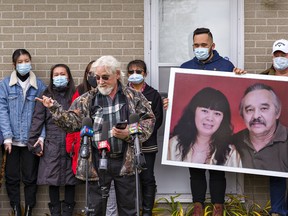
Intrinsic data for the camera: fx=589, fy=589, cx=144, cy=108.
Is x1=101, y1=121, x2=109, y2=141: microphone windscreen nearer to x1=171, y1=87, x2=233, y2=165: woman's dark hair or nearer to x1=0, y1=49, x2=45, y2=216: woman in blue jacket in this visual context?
x1=171, y1=87, x2=233, y2=165: woman's dark hair

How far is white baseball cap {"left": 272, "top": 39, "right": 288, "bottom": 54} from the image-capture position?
6871 mm

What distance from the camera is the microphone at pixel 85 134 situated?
4957mm

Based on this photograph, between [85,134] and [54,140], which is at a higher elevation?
[85,134]

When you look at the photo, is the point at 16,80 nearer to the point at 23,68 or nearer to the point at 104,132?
the point at 23,68

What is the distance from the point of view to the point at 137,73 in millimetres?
7051

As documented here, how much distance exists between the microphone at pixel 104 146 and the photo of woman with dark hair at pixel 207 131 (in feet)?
6.06

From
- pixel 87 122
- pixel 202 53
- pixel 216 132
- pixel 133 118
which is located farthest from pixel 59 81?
pixel 133 118

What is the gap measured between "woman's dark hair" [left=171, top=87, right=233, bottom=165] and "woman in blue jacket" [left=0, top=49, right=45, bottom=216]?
178 cm

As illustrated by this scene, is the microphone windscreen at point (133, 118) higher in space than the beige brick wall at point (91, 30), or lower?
lower

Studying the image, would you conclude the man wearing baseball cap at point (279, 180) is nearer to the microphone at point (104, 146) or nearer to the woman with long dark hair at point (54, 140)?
the woman with long dark hair at point (54, 140)

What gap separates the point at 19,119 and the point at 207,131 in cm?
225

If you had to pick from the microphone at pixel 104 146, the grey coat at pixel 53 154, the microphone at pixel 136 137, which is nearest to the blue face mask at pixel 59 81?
the grey coat at pixel 53 154

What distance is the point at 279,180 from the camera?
6.97 metres

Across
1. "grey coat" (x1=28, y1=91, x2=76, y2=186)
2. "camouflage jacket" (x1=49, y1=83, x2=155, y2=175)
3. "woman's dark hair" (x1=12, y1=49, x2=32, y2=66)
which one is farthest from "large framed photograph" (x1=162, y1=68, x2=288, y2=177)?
"woman's dark hair" (x1=12, y1=49, x2=32, y2=66)
